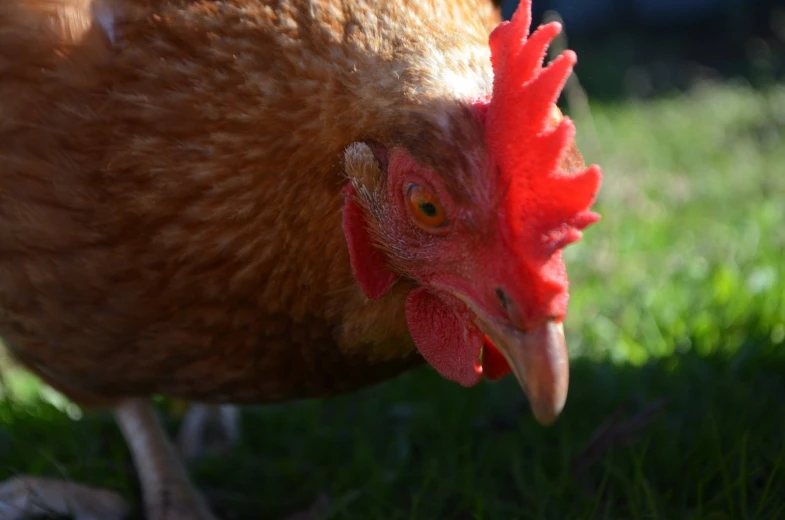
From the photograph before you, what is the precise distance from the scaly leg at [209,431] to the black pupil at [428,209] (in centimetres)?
170

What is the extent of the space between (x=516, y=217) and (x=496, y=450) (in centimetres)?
135

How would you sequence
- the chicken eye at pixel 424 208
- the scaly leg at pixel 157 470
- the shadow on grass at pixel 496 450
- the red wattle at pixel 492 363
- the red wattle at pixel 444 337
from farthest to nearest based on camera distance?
the scaly leg at pixel 157 470, the shadow on grass at pixel 496 450, the red wattle at pixel 492 363, the red wattle at pixel 444 337, the chicken eye at pixel 424 208

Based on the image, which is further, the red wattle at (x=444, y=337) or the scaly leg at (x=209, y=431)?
the scaly leg at (x=209, y=431)

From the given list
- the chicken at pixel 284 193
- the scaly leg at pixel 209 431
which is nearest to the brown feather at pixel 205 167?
the chicken at pixel 284 193

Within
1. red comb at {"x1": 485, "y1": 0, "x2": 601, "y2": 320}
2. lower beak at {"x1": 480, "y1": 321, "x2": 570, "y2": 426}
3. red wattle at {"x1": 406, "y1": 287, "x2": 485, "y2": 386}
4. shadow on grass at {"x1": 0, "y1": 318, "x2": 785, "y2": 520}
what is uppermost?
red comb at {"x1": 485, "y1": 0, "x2": 601, "y2": 320}

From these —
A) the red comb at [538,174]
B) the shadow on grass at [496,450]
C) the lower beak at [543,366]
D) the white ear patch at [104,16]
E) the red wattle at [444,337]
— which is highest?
the white ear patch at [104,16]

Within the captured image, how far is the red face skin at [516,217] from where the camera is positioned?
5.74 ft

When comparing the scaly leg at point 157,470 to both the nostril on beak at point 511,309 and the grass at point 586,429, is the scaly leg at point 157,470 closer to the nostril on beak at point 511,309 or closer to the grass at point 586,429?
the grass at point 586,429

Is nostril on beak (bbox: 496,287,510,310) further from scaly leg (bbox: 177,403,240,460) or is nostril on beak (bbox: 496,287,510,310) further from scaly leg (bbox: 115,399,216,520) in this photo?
scaly leg (bbox: 177,403,240,460)

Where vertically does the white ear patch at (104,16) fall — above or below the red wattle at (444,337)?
above

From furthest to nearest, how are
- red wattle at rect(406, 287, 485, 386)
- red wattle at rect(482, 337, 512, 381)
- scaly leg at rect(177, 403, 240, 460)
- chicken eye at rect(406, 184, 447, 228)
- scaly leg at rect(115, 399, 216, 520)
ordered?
scaly leg at rect(177, 403, 240, 460) < scaly leg at rect(115, 399, 216, 520) < red wattle at rect(482, 337, 512, 381) < red wattle at rect(406, 287, 485, 386) < chicken eye at rect(406, 184, 447, 228)

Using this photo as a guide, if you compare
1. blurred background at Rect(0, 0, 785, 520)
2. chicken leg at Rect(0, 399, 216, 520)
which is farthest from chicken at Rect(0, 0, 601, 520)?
blurred background at Rect(0, 0, 785, 520)

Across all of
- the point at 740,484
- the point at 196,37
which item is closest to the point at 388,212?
the point at 196,37

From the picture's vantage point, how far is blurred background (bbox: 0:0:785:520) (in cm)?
256
